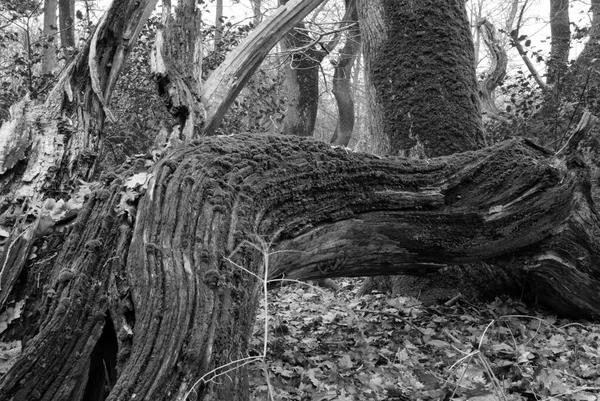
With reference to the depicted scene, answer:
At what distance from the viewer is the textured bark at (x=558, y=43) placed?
28.3 feet

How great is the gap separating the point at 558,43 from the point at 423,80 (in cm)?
644

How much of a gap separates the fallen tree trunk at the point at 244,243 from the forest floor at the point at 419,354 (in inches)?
16.4

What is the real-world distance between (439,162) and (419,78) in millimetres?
1227

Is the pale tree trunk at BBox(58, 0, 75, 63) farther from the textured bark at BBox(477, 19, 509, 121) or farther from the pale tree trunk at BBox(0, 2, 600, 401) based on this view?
the pale tree trunk at BBox(0, 2, 600, 401)

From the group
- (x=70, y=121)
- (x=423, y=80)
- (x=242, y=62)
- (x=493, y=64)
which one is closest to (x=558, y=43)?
(x=493, y=64)

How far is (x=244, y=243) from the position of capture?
2.68m

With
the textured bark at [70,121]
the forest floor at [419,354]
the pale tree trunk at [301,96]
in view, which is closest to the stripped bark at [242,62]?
the textured bark at [70,121]

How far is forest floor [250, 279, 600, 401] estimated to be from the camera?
9.48ft

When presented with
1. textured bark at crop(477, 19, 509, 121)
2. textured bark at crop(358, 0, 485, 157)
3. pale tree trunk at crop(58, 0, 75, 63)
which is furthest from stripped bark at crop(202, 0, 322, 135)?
pale tree trunk at crop(58, 0, 75, 63)

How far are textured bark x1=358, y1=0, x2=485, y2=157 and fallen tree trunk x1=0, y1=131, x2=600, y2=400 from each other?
2.36 feet

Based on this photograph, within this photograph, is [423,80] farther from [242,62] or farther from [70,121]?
[70,121]

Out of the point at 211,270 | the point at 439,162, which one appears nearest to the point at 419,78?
the point at 439,162

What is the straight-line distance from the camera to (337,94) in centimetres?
1448

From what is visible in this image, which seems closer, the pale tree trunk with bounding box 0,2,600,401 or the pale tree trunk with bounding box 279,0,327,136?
the pale tree trunk with bounding box 0,2,600,401
